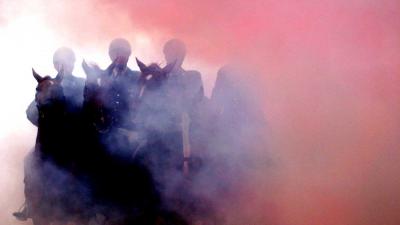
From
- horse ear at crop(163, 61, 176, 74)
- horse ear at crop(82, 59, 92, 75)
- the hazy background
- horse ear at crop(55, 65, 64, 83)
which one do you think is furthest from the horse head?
the hazy background

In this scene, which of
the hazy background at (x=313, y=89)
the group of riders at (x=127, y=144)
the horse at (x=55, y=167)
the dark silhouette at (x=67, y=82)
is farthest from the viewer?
the hazy background at (x=313, y=89)

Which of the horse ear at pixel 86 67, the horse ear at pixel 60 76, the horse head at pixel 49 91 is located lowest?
the horse head at pixel 49 91

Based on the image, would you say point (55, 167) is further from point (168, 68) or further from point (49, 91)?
point (168, 68)

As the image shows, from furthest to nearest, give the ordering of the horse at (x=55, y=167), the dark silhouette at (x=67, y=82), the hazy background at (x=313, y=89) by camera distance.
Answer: the hazy background at (x=313, y=89) → the dark silhouette at (x=67, y=82) → the horse at (x=55, y=167)

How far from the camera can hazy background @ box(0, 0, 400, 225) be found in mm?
6320

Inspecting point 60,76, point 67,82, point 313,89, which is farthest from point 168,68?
point 313,89

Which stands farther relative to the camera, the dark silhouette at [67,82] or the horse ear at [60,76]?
the dark silhouette at [67,82]

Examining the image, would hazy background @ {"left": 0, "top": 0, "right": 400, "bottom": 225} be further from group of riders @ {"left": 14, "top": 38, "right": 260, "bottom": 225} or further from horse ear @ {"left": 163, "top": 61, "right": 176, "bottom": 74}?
horse ear @ {"left": 163, "top": 61, "right": 176, "bottom": 74}

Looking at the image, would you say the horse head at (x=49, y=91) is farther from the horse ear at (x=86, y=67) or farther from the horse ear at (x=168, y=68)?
the horse ear at (x=168, y=68)

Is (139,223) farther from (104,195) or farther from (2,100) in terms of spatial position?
(2,100)

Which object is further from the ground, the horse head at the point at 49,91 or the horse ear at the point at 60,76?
the horse ear at the point at 60,76

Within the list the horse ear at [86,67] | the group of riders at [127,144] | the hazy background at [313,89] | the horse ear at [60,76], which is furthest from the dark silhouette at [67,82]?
the hazy background at [313,89]

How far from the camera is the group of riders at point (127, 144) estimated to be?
5617mm

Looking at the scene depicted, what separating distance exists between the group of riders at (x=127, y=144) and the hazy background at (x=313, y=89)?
0.78m
